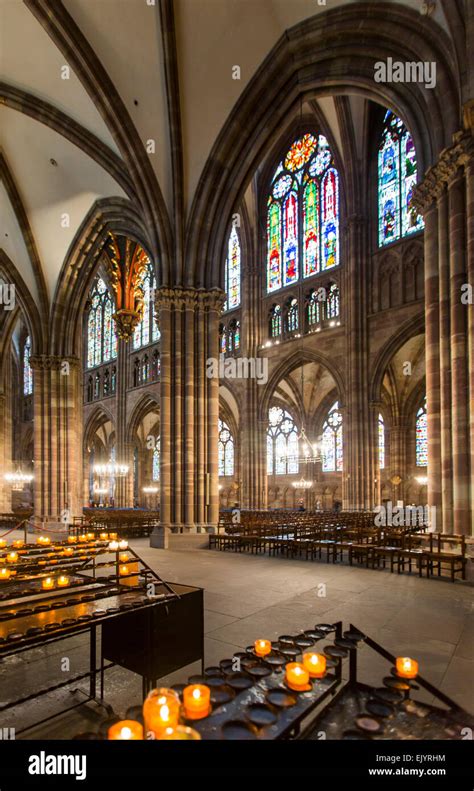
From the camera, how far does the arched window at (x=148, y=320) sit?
1436 inches

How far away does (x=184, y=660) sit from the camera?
400 centimetres

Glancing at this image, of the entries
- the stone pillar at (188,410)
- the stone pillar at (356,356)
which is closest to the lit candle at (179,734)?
the stone pillar at (188,410)

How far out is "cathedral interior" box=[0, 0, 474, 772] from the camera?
12.6 feet

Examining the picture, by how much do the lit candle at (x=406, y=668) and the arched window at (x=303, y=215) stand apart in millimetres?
25399

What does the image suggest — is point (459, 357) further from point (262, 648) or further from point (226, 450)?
point (226, 450)

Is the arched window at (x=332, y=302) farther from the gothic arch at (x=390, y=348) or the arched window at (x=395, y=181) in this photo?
the gothic arch at (x=390, y=348)

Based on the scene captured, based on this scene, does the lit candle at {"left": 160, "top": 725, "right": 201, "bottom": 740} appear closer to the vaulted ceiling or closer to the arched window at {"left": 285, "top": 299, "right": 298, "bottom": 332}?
the vaulted ceiling

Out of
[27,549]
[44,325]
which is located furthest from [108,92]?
[27,549]

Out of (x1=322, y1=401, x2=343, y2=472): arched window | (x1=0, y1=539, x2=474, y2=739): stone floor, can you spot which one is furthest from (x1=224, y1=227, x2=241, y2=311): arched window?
(x1=0, y1=539, x2=474, y2=739): stone floor

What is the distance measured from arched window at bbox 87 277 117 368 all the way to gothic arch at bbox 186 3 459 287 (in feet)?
85.0

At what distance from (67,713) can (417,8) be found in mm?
14855

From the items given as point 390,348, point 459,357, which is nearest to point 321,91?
point 459,357

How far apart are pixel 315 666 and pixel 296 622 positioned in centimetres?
375
